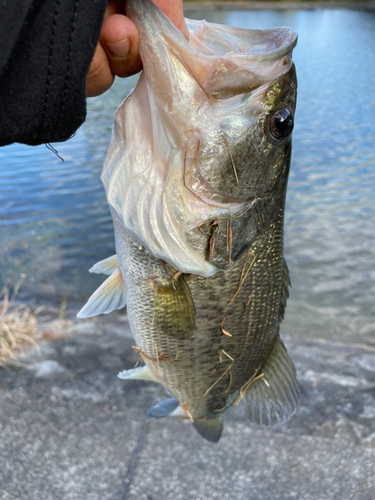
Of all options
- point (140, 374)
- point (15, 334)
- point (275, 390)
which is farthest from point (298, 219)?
point (140, 374)

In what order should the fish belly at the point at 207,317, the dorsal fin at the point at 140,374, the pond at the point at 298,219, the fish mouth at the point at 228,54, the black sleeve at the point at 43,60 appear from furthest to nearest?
the pond at the point at 298,219, the dorsal fin at the point at 140,374, the fish belly at the point at 207,317, the fish mouth at the point at 228,54, the black sleeve at the point at 43,60

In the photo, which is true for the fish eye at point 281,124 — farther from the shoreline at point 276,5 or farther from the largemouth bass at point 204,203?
the shoreline at point 276,5

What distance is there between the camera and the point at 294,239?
19.9ft

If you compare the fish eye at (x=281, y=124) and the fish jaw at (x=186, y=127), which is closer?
the fish jaw at (x=186, y=127)

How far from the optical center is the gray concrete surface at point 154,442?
7.27ft

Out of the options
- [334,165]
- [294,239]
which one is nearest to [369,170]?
[334,165]

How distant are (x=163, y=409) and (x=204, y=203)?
1136 mm

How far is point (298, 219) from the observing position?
6539 mm

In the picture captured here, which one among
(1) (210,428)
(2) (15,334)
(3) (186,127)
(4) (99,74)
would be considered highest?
(4) (99,74)

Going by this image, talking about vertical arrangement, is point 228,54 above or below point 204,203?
above

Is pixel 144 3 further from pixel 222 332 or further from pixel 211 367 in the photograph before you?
pixel 211 367

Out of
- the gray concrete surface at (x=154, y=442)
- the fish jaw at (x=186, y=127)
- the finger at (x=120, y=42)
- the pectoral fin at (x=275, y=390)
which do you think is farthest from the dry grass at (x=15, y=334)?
the finger at (x=120, y=42)

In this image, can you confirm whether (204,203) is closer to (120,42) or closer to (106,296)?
(120,42)

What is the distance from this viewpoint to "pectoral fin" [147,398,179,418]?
1985 mm
